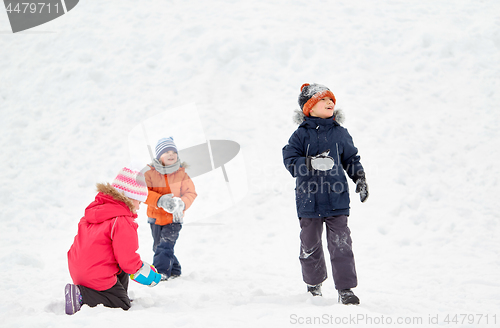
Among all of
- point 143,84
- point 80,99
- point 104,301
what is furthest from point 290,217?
point 80,99

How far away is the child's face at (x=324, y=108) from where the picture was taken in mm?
3195

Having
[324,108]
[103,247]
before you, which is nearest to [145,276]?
[103,247]

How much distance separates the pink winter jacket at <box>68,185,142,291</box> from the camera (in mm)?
2746

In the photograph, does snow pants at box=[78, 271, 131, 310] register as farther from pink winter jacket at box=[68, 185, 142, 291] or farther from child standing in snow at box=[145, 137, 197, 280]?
child standing in snow at box=[145, 137, 197, 280]

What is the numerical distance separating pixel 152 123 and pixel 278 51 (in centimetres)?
334

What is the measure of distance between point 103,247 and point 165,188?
142 cm

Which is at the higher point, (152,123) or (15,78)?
(15,78)

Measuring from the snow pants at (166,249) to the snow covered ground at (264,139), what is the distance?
0.19 metres

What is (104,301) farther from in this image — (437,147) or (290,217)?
(437,147)

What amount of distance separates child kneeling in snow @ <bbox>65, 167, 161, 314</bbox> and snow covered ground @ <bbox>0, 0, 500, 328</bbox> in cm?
30

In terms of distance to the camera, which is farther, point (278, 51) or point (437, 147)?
point (278, 51)

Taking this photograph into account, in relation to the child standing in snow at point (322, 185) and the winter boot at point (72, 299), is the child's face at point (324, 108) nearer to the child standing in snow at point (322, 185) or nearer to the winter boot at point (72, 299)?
the child standing in snow at point (322, 185)

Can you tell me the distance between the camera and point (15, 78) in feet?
28.5

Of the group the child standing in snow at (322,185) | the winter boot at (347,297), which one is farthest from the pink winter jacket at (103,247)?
the winter boot at (347,297)
